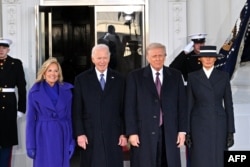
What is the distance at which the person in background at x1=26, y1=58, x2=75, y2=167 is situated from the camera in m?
4.60

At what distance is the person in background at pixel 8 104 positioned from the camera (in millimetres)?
6230

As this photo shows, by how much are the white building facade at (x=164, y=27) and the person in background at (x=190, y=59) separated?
27.8 inches

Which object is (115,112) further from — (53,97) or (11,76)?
(11,76)

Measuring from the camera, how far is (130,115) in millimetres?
4602

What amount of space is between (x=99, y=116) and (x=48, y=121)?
49cm

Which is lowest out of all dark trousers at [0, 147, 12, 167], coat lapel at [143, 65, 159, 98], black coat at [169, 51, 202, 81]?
dark trousers at [0, 147, 12, 167]

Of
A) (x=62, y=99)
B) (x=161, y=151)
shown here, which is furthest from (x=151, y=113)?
(x=62, y=99)

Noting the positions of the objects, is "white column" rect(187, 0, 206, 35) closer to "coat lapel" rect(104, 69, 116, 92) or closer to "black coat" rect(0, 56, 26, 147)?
"black coat" rect(0, 56, 26, 147)

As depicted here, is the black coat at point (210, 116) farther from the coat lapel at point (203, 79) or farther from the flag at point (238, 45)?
the flag at point (238, 45)

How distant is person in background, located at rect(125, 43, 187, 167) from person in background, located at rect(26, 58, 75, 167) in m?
0.62

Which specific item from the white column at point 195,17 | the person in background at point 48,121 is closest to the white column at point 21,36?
the white column at point 195,17

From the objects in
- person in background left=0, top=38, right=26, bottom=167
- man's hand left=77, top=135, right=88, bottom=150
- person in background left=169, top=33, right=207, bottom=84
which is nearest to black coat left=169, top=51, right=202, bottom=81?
person in background left=169, top=33, right=207, bottom=84

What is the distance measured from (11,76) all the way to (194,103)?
2621mm

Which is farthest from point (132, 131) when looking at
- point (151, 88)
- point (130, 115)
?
point (151, 88)
